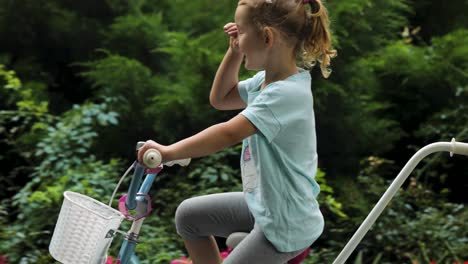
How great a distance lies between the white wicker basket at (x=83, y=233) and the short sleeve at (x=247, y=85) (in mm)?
613

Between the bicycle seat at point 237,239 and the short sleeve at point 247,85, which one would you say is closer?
the bicycle seat at point 237,239

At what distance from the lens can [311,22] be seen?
2.87 m

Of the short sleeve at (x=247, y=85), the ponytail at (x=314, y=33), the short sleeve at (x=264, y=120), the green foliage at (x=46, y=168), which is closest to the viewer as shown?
the short sleeve at (x=264, y=120)

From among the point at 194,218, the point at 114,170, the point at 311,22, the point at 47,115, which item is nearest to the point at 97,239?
the point at 194,218

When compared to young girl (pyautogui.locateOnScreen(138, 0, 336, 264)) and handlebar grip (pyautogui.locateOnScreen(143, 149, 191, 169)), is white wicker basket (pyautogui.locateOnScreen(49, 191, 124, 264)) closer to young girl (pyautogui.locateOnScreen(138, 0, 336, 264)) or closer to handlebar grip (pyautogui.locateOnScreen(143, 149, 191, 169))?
handlebar grip (pyautogui.locateOnScreen(143, 149, 191, 169))

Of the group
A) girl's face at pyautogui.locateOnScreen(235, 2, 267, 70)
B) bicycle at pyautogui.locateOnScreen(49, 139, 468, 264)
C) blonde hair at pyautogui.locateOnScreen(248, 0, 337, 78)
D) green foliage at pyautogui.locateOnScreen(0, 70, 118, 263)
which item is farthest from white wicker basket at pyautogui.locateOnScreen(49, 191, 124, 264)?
green foliage at pyautogui.locateOnScreen(0, 70, 118, 263)

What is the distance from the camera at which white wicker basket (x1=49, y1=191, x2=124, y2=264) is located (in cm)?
278

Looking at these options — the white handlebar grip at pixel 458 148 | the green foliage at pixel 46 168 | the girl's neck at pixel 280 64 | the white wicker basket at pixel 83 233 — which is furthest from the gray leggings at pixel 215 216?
the green foliage at pixel 46 168

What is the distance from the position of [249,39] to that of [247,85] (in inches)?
12.3

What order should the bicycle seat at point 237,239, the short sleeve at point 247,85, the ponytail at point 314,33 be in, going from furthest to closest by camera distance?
the short sleeve at point 247,85, the bicycle seat at point 237,239, the ponytail at point 314,33

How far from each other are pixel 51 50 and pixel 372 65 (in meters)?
2.02

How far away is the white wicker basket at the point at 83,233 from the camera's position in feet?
9.11

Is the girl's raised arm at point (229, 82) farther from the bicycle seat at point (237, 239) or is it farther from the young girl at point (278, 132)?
the bicycle seat at point (237, 239)

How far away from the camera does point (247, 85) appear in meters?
3.13
